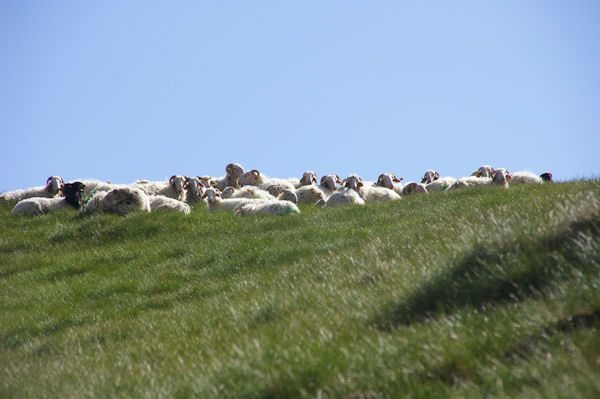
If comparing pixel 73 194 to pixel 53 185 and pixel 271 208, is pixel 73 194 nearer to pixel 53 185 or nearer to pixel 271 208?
pixel 53 185

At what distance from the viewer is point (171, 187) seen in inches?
806

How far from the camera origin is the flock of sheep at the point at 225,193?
16172mm

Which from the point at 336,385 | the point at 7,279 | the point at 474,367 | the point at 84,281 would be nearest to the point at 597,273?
the point at 474,367

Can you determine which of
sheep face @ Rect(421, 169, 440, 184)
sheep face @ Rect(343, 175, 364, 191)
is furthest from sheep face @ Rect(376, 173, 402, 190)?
sheep face @ Rect(421, 169, 440, 184)

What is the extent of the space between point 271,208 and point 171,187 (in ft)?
22.9

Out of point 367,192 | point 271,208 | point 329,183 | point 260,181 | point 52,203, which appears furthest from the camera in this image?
point 260,181

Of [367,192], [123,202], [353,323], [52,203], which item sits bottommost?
[353,323]

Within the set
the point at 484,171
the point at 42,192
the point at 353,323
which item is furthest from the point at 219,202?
the point at 484,171

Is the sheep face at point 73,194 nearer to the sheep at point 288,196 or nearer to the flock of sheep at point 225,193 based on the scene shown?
the flock of sheep at point 225,193

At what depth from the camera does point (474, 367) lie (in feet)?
10.4

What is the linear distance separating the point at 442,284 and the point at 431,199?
1012 cm

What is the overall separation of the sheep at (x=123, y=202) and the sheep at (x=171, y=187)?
387cm

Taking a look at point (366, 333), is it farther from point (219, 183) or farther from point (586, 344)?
point (219, 183)

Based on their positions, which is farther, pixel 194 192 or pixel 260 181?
pixel 260 181
